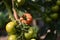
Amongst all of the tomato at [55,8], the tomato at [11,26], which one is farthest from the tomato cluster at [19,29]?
the tomato at [55,8]

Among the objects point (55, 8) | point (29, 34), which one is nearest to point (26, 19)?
point (29, 34)

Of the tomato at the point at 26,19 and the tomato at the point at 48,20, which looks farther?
the tomato at the point at 48,20

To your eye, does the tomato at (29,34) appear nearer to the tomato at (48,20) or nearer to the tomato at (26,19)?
the tomato at (26,19)

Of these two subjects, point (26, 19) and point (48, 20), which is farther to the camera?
point (48, 20)

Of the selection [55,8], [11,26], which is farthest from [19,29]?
[55,8]

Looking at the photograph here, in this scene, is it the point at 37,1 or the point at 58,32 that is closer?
the point at 58,32

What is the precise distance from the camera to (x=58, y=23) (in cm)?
120

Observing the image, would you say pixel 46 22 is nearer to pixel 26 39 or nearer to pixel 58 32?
pixel 58 32

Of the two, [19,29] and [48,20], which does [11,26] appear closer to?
[19,29]

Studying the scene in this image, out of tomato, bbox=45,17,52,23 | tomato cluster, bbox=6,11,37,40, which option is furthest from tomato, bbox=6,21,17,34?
tomato, bbox=45,17,52,23

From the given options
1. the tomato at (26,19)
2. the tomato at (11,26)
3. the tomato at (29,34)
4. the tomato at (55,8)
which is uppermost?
the tomato at (55,8)

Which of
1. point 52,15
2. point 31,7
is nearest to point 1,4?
point 31,7

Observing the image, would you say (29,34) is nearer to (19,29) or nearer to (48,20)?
(19,29)

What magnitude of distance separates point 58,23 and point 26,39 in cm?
29
